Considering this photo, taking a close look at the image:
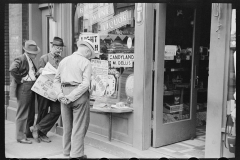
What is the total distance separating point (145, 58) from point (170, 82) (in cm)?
83

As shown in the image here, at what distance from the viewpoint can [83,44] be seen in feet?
15.9

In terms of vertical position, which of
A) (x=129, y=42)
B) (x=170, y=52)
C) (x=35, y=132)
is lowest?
(x=35, y=132)

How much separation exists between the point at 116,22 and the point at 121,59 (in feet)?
2.21

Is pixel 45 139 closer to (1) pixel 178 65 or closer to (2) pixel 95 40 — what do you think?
(2) pixel 95 40

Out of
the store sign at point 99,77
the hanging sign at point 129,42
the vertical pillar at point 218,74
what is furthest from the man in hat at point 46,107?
the vertical pillar at point 218,74

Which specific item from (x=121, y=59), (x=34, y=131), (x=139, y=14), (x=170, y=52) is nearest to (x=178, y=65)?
(x=170, y=52)

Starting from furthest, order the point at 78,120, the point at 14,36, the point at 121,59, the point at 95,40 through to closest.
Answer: the point at 14,36 → the point at 95,40 → the point at 121,59 → the point at 78,120

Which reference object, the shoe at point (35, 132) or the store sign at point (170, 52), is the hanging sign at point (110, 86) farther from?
the shoe at point (35, 132)

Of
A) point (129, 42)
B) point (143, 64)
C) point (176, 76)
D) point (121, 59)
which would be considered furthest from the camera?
point (176, 76)

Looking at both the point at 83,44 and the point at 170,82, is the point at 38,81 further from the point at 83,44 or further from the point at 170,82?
the point at 170,82

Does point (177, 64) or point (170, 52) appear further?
point (177, 64)

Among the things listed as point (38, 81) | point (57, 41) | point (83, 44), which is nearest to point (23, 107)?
point (38, 81)

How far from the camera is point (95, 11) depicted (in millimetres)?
6035

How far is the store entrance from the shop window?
20.5 inches
